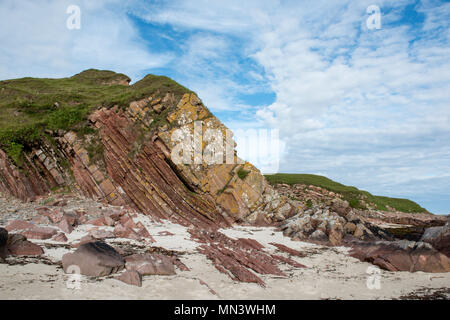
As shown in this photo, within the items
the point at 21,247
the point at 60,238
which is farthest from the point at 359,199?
the point at 21,247

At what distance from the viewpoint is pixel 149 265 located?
30.8ft

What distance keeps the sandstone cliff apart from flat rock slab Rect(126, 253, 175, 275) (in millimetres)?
9264

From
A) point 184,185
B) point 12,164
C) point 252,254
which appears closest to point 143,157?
point 184,185

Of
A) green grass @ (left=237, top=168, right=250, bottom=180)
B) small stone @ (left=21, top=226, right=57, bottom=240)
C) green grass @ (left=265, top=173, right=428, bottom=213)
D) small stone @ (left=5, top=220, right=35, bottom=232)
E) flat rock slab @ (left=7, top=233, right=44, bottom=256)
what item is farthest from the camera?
green grass @ (left=265, top=173, right=428, bottom=213)

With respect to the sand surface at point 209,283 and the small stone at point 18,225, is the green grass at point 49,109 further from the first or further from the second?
the sand surface at point 209,283

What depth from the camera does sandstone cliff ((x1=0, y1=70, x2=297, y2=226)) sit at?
68.3 feet

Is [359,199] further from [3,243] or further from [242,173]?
[3,243]

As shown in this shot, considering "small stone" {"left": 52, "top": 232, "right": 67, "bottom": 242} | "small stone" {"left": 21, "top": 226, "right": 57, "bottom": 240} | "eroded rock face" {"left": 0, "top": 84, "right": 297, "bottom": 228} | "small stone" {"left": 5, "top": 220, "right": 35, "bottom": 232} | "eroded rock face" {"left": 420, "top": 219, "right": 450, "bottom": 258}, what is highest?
"eroded rock face" {"left": 0, "top": 84, "right": 297, "bottom": 228}

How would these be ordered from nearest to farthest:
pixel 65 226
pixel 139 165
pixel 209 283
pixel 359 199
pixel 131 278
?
pixel 131 278 → pixel 209 283 → pixel 65 226 → pixel 139 165 → pixel 359 199

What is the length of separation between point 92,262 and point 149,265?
68.1 inches

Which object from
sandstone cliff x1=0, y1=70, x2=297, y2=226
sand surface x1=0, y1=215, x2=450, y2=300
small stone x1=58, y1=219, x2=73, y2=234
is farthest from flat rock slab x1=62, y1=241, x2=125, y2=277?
sandstone cliff x1=0, y1=70, x2=297, y2=226

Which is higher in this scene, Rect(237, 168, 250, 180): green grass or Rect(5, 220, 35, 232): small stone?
Rect(237, 168, 250, 180): green grass

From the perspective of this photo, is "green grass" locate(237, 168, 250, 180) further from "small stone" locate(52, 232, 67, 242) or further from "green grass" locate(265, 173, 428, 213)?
"green grass" locate(265, 173, 428, 213)

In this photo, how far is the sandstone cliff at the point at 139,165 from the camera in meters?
20.8
